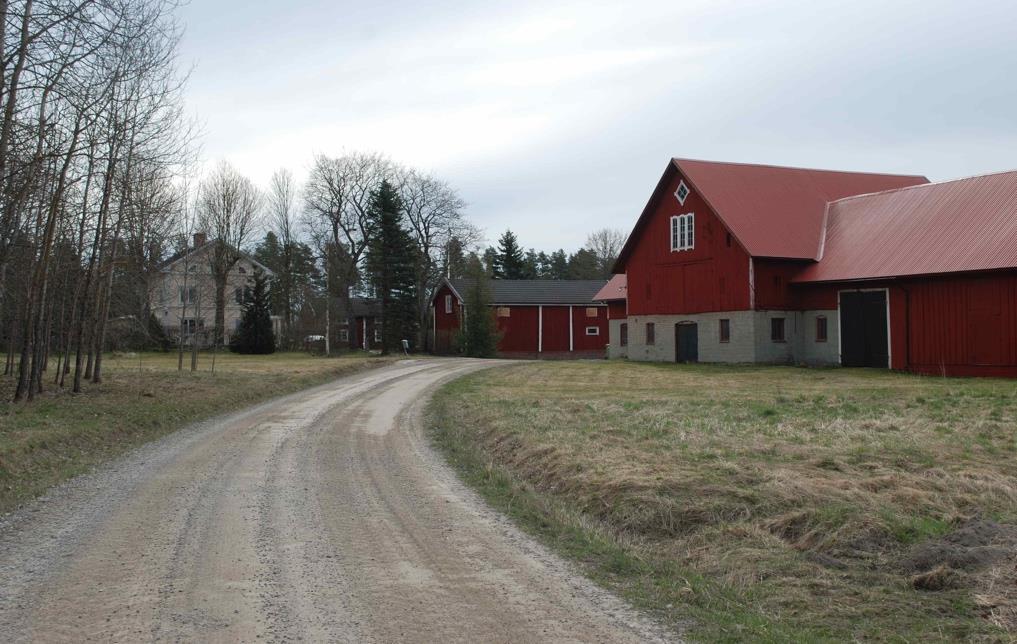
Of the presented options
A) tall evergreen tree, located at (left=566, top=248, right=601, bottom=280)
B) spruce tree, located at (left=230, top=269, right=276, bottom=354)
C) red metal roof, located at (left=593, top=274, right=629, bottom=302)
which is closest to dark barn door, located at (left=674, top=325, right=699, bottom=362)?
red metal roof, located at (left=593, top=274, right=629, bottom=302)

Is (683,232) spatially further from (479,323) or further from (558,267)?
(558,267)

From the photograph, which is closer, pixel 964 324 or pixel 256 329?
pixel 964 324

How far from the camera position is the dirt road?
5602 millimetres

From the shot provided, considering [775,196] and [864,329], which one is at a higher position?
[775,196]

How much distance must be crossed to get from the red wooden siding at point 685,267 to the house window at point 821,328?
10.2ft

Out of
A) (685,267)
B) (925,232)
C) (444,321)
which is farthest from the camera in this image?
(444,321)

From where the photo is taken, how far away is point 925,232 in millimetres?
32812

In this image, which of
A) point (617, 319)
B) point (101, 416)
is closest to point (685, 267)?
point (617, 319)

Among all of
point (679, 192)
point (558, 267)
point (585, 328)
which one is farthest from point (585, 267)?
point (679, 192)

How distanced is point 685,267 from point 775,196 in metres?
5.35

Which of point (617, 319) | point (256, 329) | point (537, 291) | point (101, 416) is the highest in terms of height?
point (537, 291)

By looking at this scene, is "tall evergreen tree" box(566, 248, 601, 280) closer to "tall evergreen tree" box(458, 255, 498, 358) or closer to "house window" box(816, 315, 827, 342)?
"tall evergreen tree" box(458, 255, 498, 358)

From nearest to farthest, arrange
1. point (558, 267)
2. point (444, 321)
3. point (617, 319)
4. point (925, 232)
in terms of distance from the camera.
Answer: point (925, 232)
point (617, 319)
point (444, 321)
point (558, 267)

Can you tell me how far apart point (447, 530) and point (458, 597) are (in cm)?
224
